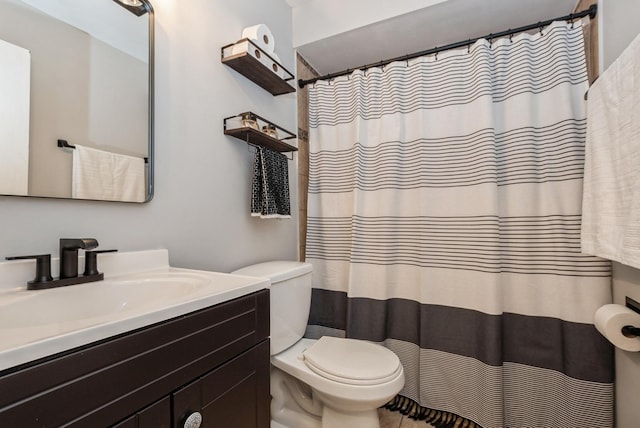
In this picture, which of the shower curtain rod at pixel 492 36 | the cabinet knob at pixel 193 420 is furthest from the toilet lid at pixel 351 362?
the shower curtain rod at pixel 492 36

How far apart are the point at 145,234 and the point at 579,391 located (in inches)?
74.9

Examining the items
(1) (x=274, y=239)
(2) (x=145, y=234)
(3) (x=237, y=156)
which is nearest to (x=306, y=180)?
(1) (x=274, y=239)

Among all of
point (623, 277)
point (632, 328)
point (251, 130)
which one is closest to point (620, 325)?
point (632, 328)

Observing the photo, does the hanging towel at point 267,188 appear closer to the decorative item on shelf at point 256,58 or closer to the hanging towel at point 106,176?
the decorative item on shelf at point 256,58

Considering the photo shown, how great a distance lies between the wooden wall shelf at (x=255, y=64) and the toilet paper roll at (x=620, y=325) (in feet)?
5.61

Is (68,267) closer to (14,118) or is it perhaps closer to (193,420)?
(14,118)

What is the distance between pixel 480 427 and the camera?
142 cm

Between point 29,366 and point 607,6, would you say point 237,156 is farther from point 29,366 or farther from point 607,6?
point 607,6

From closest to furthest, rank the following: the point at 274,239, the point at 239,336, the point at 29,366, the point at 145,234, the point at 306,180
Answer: the point at 29,366 < the point at 239,336 < the point at 145,234 < the point at 274,239 < the point at 306,180

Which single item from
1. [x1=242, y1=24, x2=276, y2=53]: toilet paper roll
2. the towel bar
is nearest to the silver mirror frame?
the towel bar

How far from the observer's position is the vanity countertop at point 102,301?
17.2 inches

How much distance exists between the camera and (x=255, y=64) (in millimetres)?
1385

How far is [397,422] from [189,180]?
1.58 meters

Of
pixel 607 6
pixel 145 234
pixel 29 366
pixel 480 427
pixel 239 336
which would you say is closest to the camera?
pixel 29 366
